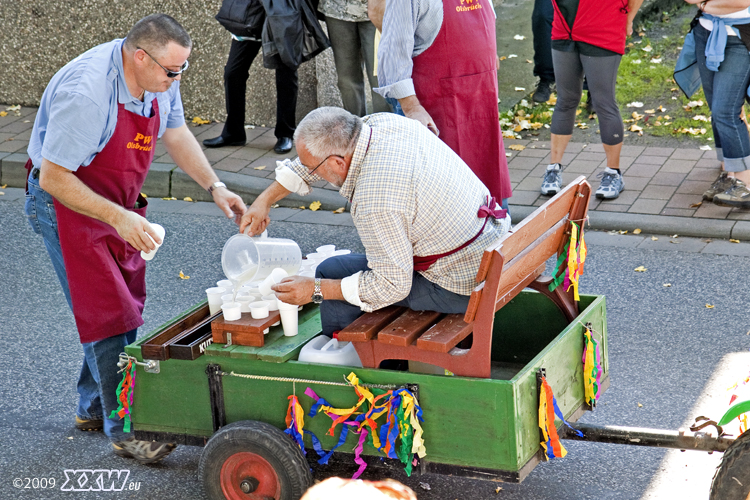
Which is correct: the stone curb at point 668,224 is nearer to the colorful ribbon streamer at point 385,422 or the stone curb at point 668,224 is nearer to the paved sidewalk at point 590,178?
the paved sidewalk at point 590,178

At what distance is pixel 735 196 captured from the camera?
20.2ft

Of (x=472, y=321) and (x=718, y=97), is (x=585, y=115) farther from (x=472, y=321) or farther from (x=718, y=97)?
(x=472, y=321)

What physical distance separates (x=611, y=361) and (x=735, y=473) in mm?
1637

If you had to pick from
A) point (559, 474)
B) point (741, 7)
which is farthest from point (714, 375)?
point (741, 7)

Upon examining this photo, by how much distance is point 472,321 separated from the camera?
3.12m

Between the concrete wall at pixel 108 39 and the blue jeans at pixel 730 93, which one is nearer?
the blue jeans at pixel 730 93

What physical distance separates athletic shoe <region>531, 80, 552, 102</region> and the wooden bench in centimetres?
536

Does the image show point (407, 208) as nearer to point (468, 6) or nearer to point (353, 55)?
point (468, 6)

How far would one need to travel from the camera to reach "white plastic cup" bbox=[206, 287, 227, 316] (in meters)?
3.77

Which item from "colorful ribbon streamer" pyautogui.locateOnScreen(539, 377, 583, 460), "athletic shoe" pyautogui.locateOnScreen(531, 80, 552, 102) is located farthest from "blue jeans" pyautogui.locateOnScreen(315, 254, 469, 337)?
"athletic shoe" pyautogui.locateOnScreen(531, 80, 552, 102)

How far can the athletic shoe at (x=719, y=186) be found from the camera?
625cm

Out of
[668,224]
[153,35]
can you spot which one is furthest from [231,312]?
[668,224]

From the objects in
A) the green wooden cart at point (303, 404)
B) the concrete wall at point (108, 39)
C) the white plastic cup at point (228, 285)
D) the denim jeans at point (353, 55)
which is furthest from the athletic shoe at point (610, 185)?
the white plastic cup at point (228, 285)

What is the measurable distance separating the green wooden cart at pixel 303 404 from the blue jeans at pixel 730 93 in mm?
2893
